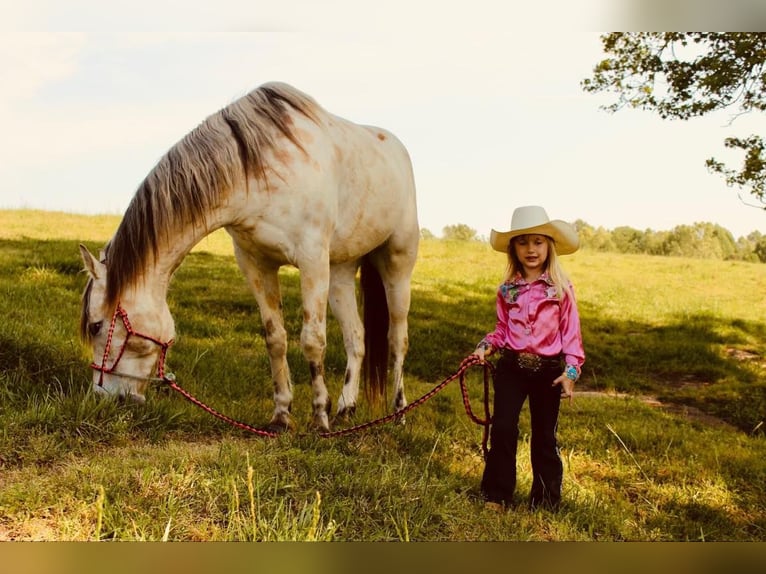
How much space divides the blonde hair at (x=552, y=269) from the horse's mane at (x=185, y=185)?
4.90ft

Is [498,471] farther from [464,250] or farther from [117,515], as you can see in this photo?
[464,250]

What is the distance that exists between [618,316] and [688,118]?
350 centimetres

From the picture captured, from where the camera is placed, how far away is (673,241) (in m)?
17.3

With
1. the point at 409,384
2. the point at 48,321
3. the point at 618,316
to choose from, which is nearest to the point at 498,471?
the point at 409,384

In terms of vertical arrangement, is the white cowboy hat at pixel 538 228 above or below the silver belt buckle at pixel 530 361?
above

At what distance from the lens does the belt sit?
3.36 metres

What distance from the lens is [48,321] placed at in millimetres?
5586

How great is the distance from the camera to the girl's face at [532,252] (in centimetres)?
340

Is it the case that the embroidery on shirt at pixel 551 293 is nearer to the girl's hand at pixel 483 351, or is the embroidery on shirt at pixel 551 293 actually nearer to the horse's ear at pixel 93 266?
the girl's hand at pixel 483 351

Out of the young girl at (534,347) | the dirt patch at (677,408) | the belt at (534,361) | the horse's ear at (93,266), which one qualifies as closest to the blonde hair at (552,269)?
the young girl at (534,347)

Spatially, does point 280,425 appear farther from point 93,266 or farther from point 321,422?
point 93,266

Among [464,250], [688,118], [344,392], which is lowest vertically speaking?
[344,392]

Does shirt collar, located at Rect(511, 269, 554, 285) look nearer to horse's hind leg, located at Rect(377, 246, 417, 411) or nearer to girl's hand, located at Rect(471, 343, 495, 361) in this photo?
girl's hand, located at Rect(471, 343, 495, 361)

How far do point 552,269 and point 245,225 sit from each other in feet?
5.84
